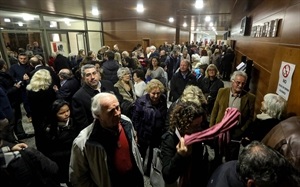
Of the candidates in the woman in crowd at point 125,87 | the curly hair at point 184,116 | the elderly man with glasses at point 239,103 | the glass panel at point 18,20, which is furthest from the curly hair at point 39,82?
the glass panel at point 18,20

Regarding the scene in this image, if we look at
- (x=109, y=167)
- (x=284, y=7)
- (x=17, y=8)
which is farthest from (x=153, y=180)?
(x=17, y=8)

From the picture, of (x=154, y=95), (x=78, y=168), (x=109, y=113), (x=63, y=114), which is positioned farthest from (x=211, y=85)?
(x=78, y=168)

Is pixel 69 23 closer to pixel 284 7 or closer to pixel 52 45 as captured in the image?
pixel 52 45

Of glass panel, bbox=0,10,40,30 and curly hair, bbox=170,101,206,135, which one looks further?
glass panel, bbox=0,10,40,30

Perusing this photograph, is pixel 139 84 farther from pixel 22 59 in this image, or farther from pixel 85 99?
pixel 22 59

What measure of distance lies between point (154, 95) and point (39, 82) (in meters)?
1.84

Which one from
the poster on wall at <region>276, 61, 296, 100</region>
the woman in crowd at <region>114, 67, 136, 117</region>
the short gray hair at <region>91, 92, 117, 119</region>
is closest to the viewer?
the short gray hair at <region>91, 92, 117, 119</region>

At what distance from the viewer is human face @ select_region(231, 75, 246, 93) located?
250cm

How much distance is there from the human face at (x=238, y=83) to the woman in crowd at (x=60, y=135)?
7.32 ft

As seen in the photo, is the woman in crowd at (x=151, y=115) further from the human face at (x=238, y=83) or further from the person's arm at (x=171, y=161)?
the human face at (x=238, y=83)

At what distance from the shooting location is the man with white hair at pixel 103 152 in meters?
1.52

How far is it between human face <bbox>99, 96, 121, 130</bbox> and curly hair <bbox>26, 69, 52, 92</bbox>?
5.82ft

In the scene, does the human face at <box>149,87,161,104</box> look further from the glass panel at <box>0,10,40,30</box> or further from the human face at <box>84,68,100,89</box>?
the glass panel at <box>0,10,40,30</box>

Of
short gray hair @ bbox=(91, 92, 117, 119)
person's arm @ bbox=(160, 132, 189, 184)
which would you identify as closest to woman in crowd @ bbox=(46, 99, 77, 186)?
short gray hair @ bbox=(91, 92, 117, 119)
